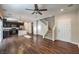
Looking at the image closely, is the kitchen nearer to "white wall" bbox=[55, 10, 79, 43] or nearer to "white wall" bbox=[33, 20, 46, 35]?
"white wall" bbox=[33, 20, 46, 35]

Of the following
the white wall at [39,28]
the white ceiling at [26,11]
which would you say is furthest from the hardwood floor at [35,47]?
the white ceiling at [26,11]

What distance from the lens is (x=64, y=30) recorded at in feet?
7.92

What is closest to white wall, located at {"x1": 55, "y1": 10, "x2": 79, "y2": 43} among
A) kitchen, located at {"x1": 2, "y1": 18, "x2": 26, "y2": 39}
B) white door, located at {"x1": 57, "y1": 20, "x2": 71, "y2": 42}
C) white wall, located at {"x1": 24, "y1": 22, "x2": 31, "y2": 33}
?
white door, located at {"x1": 57, "y1": 20, "x2": 71, "y2": 42}

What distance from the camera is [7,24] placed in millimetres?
2424

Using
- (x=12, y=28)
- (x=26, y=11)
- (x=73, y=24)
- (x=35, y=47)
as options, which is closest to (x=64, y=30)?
(x=73, y=24)

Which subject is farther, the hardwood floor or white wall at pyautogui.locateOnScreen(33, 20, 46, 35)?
white wall at pyautogui.locateOnScreen(33, 20, 46, 35)

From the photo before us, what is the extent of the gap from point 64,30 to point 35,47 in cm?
81

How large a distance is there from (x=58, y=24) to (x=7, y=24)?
124cm

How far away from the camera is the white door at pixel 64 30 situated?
2.38 meters

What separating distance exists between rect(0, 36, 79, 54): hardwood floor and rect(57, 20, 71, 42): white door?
0.12 m

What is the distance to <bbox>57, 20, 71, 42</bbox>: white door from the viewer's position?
2.38 m

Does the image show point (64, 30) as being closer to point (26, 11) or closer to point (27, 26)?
point (27, 26)
